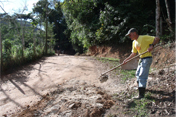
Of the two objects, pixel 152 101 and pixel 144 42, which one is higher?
pixel 144 42

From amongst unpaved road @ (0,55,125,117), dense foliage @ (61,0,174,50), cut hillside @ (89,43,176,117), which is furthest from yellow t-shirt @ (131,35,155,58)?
dense foliage @ (61,0,174,50)

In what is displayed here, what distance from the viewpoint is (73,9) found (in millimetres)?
15289

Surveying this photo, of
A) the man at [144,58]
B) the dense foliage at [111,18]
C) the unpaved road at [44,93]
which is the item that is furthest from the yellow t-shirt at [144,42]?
the dense foliage at [111,18]

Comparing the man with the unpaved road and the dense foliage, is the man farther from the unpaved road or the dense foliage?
the dense foliage

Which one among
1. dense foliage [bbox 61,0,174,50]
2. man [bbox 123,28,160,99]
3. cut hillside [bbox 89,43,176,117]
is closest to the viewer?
cut hillside [bbox 89,43,176,117]

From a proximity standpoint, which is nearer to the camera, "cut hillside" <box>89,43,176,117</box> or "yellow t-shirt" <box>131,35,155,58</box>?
"cut hillside" <box>89,43,176,117</box>

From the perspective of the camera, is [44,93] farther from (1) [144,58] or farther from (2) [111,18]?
(2) [111,18]

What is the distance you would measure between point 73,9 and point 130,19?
7463 mm

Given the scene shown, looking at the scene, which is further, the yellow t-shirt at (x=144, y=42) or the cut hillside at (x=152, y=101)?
the yellow t-shirt at (x=144, y=42)

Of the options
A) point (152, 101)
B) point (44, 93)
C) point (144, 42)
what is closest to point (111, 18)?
point (144, 42)

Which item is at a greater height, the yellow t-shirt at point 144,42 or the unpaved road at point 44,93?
the yellow t-shirt at point 144,42

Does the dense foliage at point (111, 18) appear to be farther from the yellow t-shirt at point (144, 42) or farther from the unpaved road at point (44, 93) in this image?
the unpaved road at point (44, 93)

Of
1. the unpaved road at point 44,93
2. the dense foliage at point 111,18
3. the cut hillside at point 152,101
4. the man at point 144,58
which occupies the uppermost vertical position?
the dense foliage at point 111,18

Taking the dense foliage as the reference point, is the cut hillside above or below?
below
